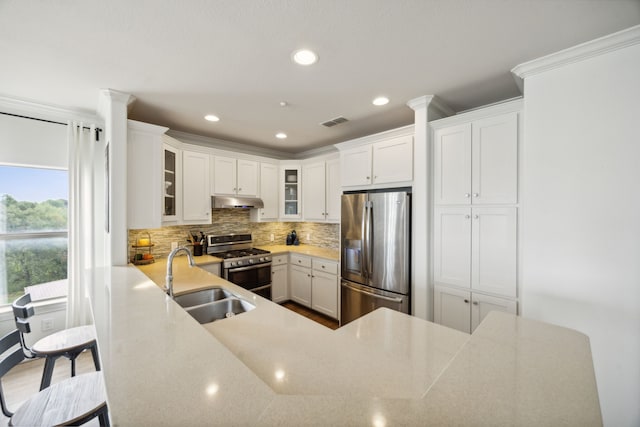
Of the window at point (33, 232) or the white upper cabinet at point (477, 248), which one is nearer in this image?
the white upper cabinet at point (477, 248)

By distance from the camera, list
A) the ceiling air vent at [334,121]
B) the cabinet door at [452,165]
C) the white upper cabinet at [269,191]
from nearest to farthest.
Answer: the cabinet door at [452,165]
the ceiling air vent at [334,121]
the white upper cabinet at [269,191]

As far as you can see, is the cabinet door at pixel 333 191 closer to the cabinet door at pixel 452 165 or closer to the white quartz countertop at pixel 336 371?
the cabinet door at pixel 452 165

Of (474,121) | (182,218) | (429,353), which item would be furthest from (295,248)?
(429,353)

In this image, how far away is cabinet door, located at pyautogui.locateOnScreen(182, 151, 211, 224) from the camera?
3180mm

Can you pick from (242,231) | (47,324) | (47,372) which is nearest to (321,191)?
(242,231)

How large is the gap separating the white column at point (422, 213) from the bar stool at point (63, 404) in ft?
7.63

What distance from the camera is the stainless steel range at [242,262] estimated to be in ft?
10.7

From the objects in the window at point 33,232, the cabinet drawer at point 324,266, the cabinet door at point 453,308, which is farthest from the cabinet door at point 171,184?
the cabinet door at point 453,308

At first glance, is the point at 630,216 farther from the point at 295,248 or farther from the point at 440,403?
the point at 295,248

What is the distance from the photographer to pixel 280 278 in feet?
12.6

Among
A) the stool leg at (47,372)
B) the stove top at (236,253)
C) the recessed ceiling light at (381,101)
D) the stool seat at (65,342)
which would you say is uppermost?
the recessed ceiling light at (381,101)

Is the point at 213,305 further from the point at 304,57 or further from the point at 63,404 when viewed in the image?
the point at 304,57

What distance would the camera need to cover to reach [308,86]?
2.14 meters

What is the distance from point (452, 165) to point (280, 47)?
173 cm
